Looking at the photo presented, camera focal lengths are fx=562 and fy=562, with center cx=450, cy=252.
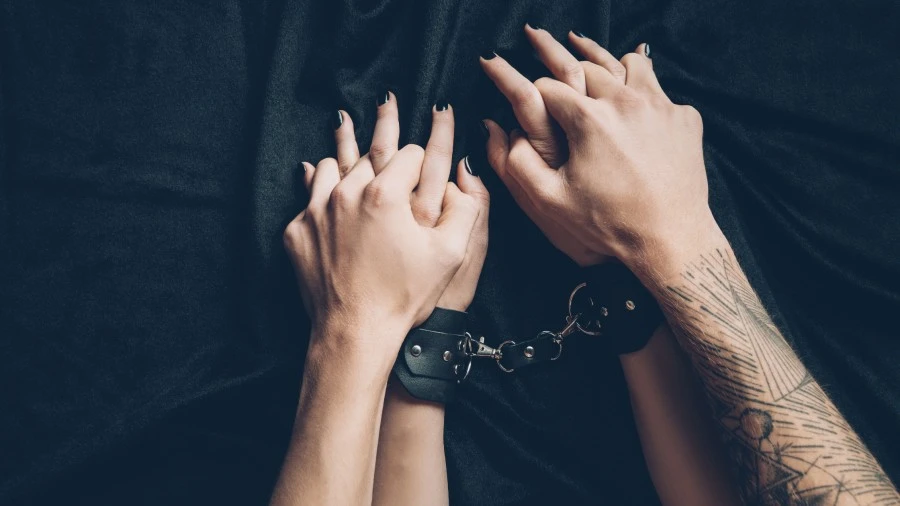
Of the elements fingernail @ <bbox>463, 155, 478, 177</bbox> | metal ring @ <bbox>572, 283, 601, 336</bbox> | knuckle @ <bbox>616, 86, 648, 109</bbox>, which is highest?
knuckle @ <bbox>616, 86, 648, 109</bbox>

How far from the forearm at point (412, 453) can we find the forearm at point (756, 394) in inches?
17.8

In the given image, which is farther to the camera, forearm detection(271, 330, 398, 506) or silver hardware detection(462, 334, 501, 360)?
silver hardware detection(462, 334, 501, 360)

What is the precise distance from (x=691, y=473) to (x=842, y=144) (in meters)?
0.68

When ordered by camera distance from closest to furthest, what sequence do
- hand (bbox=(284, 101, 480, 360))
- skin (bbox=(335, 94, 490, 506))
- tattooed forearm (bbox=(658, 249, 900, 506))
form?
1. tattooed forearm (bbox=(658, 249, 900, 506))
2. hand (bbox=(284, 101, 480, 360))
3. skin (bbox=(335, 94, 490, 506))

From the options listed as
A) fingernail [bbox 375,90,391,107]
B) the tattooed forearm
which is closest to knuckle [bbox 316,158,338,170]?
fingernail [bbox 375,90,391,107]

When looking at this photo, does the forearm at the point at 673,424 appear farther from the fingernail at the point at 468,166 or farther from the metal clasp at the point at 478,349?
the fingernail at the point at 468,166

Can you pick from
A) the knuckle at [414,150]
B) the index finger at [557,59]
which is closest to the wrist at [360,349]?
the knuckle at [414,150]

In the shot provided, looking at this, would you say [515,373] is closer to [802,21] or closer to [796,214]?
[796,214]

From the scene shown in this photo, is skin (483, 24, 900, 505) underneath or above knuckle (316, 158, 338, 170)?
underneath

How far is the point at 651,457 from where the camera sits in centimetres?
98

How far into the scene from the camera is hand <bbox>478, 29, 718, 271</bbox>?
2.87ft

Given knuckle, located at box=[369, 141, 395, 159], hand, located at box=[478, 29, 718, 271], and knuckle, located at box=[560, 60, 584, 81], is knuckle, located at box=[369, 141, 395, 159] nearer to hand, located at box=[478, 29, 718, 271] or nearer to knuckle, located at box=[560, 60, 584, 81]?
hand, located at box=[478, 29, 718, 271]

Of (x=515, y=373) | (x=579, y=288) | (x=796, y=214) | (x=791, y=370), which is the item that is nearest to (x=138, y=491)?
(x=515, y=373)

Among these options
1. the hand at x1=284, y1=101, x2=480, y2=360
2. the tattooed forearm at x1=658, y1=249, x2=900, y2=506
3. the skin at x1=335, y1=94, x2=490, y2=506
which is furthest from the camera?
the skin at x1=335, y1=94, x2=490, y2=506
